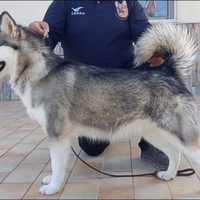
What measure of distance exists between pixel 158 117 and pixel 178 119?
0.51 feet

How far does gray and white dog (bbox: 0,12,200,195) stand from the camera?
7.68ft

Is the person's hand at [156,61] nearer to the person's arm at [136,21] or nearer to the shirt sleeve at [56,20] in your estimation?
the person's arm at [136,21]

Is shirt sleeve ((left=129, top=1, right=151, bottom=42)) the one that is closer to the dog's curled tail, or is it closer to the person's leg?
the dog's curled tail

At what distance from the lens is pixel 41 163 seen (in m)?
3.12

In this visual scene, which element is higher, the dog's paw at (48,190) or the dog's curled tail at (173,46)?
the dog's curled tail at (173,46)

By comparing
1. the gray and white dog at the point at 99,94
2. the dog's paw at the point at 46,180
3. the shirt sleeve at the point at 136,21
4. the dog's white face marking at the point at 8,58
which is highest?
the shirt sleeve at the point at 136,21

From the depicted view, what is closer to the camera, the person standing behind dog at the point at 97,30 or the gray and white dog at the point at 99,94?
the gray and white dog at the point at 99,94

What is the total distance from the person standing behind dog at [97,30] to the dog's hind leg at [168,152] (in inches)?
16.7

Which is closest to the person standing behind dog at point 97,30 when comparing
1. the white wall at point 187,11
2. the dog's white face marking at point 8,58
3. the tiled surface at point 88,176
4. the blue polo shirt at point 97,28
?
the blue polo shirt at point 97,28

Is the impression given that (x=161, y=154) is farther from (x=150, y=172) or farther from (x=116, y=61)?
(x=116, y=61)

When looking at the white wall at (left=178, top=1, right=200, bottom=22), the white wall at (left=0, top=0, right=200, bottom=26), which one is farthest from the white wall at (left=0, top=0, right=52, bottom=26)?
the white wall at (left=178, top=1, right=200, bottom=22)

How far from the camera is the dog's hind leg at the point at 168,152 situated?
267 centimetres

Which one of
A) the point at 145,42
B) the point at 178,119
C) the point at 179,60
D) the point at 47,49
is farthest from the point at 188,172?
the point at 47,49

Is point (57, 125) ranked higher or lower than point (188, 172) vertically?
higher
